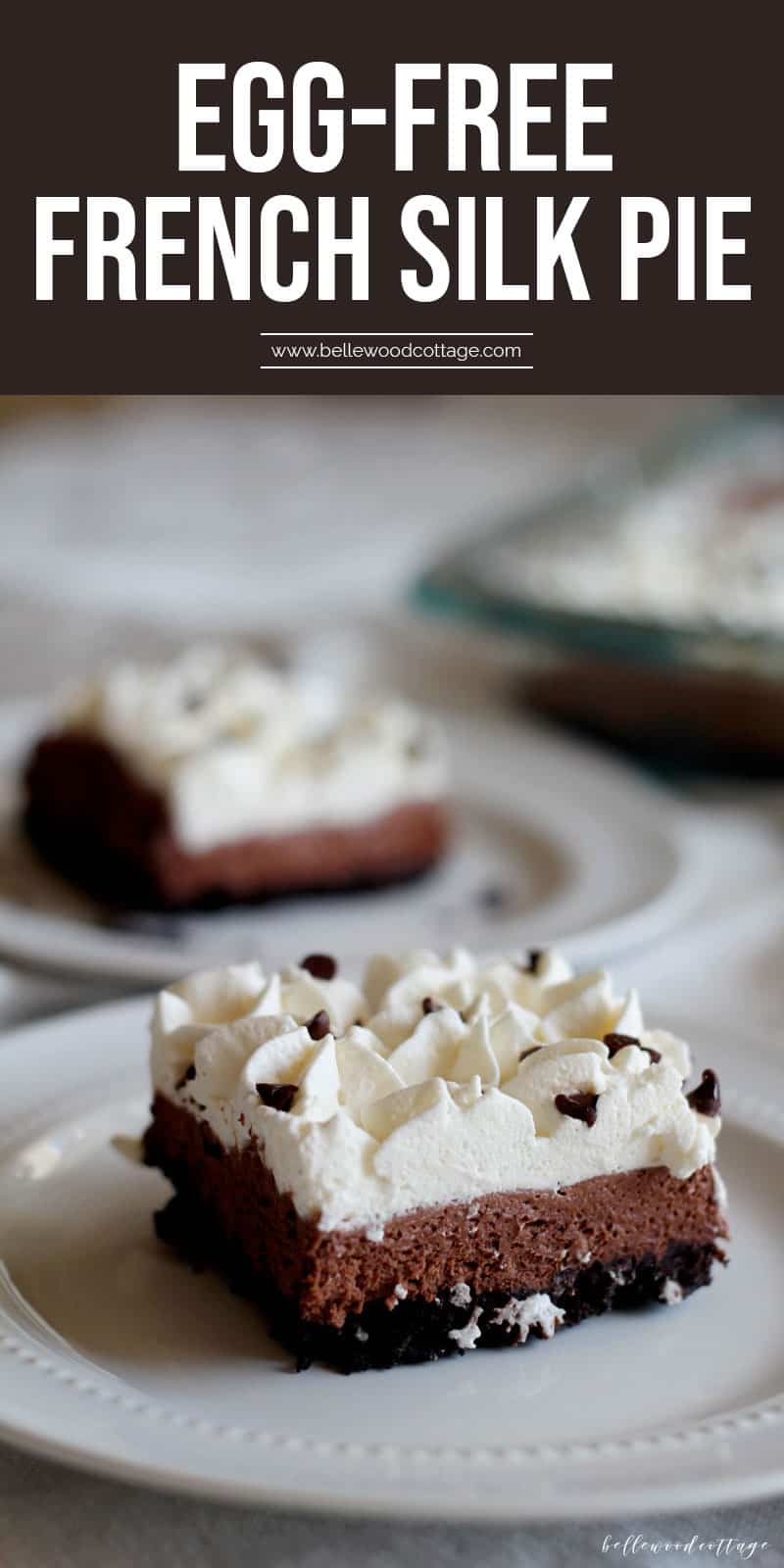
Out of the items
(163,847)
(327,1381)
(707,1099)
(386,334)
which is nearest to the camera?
(327,1381)

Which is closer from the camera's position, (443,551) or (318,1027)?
(318,1027)

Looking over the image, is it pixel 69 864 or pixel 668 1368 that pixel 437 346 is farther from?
pixel 668 1368

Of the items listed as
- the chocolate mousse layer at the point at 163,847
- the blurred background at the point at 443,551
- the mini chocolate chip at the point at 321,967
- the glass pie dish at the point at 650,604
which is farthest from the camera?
the blurred background at the point at 443,551

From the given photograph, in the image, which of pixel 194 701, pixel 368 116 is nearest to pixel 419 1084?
pixel 194 701

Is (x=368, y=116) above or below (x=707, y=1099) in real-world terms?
above

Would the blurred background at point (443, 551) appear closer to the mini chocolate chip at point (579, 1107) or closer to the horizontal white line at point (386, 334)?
the horizontal white line at point (386, 334)

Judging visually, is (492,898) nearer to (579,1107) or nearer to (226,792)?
(226,792)

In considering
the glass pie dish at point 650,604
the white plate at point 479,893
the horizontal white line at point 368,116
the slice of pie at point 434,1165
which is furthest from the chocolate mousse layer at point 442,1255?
the horizontal white line at point 368,116
